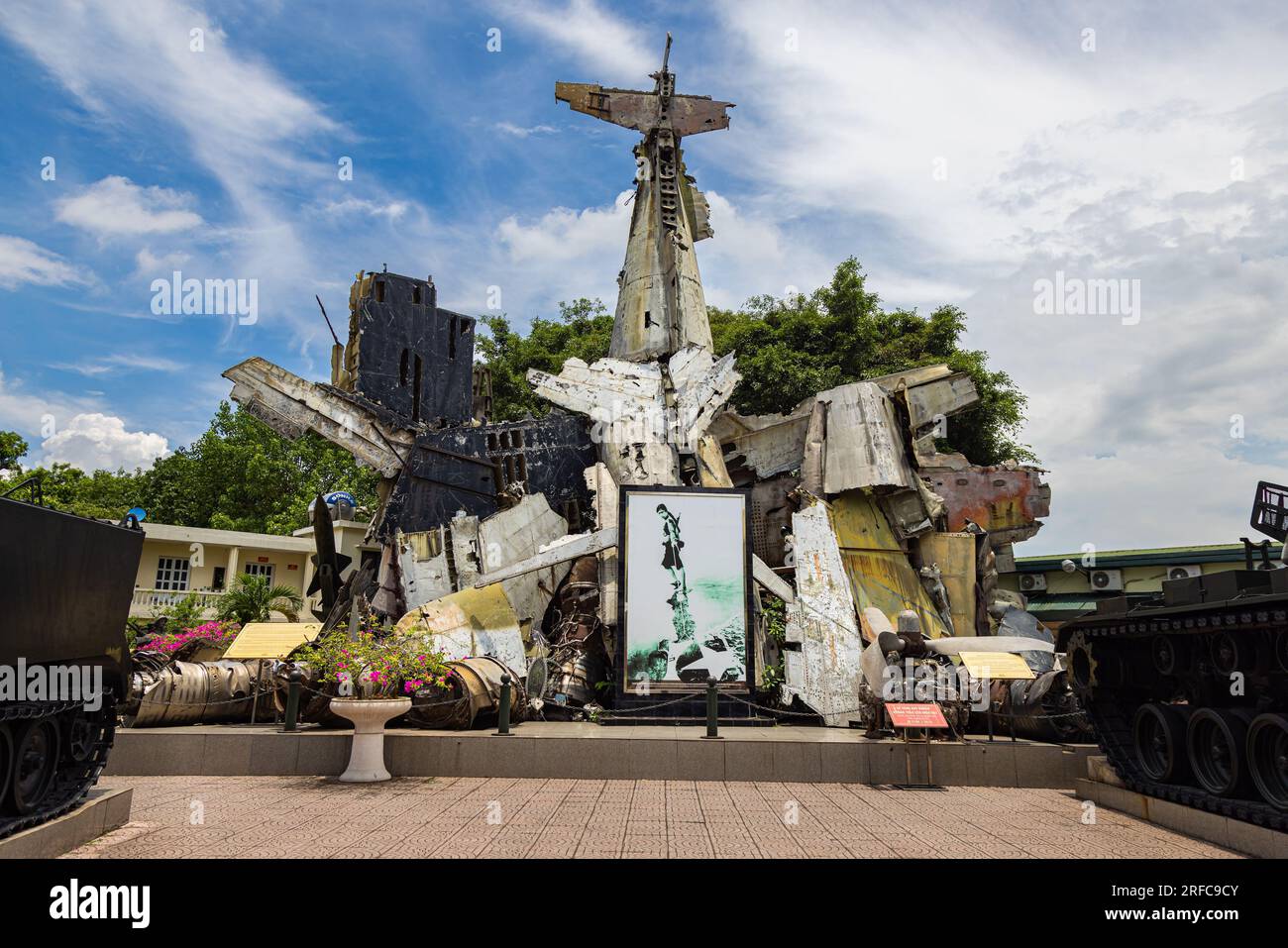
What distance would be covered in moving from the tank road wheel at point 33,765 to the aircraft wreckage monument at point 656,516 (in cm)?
557

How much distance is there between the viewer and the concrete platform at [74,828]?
20.0 ft

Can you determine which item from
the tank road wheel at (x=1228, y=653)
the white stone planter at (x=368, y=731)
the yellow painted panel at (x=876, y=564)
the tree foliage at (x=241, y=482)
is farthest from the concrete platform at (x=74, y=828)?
the tree foliage at (x=241, y=482)

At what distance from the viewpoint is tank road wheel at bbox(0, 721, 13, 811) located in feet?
20.8

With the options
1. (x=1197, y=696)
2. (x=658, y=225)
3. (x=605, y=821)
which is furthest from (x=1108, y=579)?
(x=605, y=821)

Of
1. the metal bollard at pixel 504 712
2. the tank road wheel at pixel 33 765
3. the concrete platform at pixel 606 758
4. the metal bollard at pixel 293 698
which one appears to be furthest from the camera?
the metal bollard at pixel 293 698

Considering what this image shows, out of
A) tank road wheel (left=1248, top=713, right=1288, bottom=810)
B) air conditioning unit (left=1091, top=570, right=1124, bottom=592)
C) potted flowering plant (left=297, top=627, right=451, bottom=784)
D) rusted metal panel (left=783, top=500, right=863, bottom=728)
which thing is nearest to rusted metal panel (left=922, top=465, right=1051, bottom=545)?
rusted metal panel (left=783, top=500, right=863, bottom=728)

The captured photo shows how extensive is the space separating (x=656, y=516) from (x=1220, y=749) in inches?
345

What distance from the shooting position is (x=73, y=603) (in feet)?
23.4

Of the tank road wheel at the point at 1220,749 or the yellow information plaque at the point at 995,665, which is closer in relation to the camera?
the tank road wheel at the point at 1220,749

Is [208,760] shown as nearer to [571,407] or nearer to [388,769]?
[388,769]

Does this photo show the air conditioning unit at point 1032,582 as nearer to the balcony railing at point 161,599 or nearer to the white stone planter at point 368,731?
the balcony railing at point 161,599

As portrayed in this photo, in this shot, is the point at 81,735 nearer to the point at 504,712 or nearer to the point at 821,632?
the point at 504,712

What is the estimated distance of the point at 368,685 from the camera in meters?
10.5
